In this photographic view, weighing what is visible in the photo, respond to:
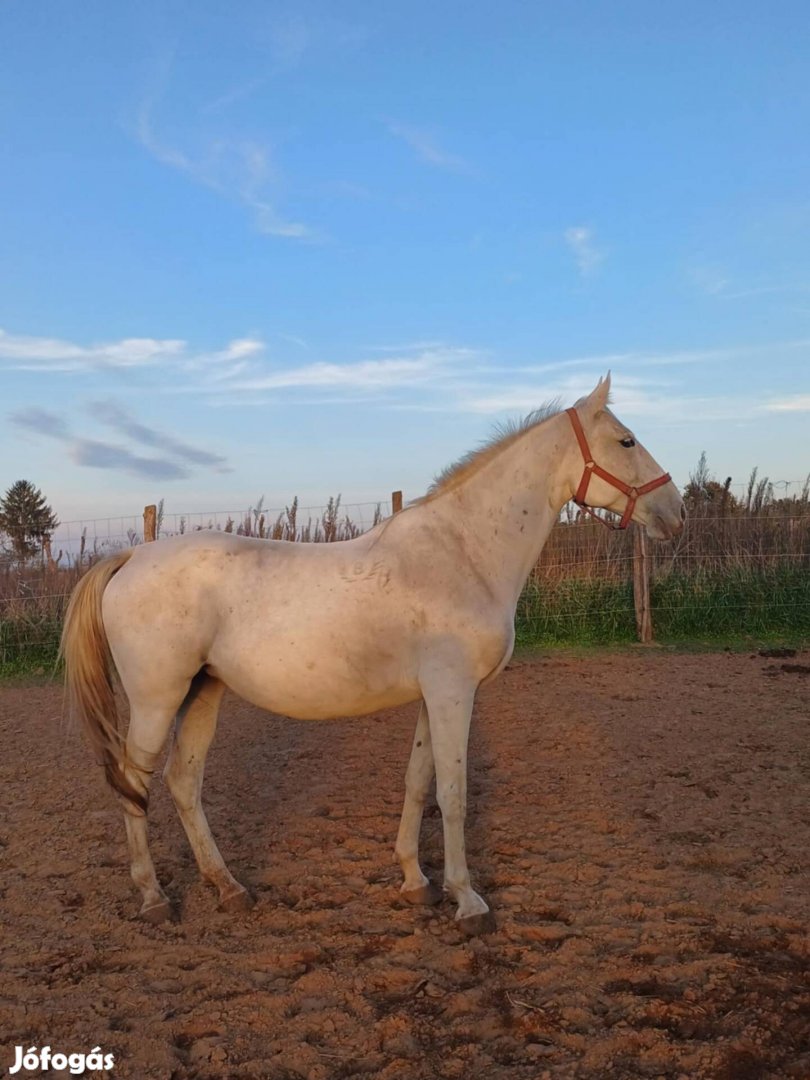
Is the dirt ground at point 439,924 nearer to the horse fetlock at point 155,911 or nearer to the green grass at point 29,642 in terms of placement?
the horse fetlock at point 155,911

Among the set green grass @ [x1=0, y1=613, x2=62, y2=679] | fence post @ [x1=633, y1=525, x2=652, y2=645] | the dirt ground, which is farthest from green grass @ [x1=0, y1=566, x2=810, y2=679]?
the dirt ground

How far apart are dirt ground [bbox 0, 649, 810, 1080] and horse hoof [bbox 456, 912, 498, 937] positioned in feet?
0.12

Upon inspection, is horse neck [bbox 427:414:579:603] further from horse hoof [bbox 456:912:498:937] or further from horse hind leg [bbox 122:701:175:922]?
horse hind leg [bbox 122:701:175:922]

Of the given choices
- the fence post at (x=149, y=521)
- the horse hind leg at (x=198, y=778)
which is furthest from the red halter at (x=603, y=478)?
the fence post at (x=149, y=521)

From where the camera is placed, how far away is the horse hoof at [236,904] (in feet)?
10.8

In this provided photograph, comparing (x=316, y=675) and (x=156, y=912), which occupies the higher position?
(x=316, y=675)

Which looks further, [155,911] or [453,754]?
[155,911]

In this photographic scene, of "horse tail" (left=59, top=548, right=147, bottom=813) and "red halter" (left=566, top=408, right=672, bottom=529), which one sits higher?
"red halter" (left=566, top=408, right=672, bottom=529)

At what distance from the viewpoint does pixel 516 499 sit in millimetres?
3449

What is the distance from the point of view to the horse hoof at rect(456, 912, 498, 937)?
2996 millimetres

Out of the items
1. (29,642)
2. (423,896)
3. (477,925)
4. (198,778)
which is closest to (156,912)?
(198,778)

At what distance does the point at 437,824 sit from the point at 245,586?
72.4 inches

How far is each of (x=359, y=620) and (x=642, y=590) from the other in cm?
750

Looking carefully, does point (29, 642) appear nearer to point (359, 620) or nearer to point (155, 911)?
point (155, 911)
